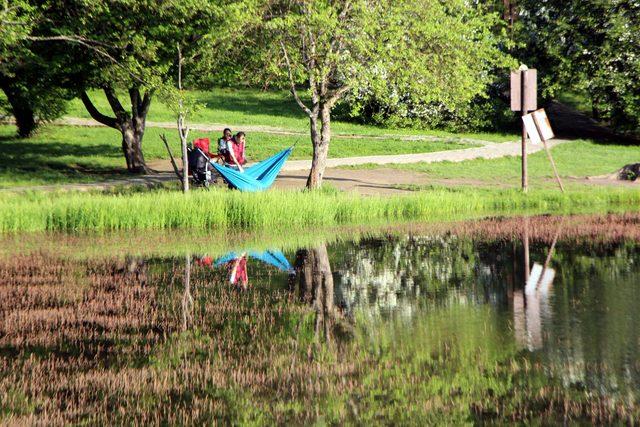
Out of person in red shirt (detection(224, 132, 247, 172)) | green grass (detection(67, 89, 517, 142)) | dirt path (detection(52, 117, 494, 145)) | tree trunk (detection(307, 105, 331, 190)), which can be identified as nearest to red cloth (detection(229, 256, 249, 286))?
tree trunk (detection(307, 105, 331, 190))

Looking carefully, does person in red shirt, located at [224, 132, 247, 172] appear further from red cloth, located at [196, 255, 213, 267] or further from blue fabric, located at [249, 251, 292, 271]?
red cloth, located at [196, 255, 213, 267]

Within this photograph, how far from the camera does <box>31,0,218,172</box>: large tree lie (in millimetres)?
24969

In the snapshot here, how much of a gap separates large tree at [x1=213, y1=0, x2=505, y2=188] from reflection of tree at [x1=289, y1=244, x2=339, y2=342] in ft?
28.3

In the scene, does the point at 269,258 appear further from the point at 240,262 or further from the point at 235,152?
the point at 235,152

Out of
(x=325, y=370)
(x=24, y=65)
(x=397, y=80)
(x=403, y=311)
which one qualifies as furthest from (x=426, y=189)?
(x=325, y=370)

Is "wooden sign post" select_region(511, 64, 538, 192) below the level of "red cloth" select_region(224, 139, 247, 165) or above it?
above

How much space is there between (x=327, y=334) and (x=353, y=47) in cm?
1601

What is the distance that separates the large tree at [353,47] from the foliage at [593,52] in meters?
17.1

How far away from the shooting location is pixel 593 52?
4200 cm

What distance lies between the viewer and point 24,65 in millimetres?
27844

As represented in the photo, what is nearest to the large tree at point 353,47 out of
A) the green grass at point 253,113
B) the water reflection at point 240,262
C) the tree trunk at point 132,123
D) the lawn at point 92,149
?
the tree trunk at point 132,123

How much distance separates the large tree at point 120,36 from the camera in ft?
81.9

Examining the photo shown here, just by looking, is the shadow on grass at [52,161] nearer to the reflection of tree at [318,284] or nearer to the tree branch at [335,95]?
the tree branch at [335,95]

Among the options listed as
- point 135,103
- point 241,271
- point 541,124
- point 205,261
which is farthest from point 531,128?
point 241,271
